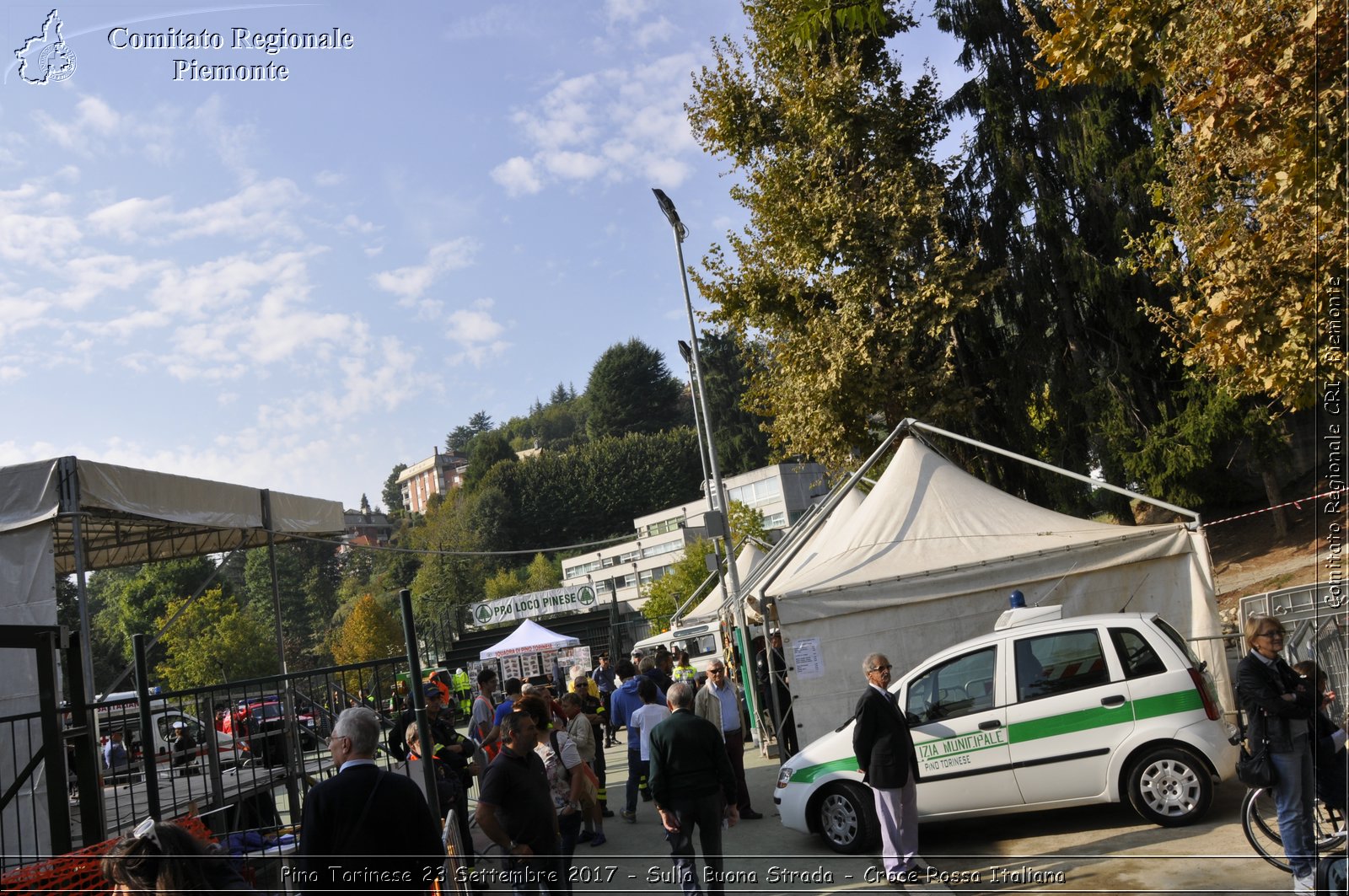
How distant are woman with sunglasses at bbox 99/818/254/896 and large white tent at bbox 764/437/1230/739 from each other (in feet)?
27.4

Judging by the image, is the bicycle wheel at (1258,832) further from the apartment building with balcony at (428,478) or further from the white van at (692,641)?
the apartment building with balcony at (428,478)

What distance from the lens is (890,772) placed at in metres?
7.45

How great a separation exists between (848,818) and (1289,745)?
3.69 m

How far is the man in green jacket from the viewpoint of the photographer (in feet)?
23.1

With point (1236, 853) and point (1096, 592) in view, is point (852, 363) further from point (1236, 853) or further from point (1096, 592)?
point (1236, 853)

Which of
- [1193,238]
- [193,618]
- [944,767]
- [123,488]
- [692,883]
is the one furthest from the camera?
[193,618]

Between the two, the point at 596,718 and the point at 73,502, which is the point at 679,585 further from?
the point at 73,502

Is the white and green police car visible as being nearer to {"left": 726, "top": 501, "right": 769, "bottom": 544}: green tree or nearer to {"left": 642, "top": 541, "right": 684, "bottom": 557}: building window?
{"left": 726, "top": 501, "right": 769, "bottom": 544}: green tree

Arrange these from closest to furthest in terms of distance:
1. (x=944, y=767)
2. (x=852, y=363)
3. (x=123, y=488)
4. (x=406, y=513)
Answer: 1. (x=944, y=767)
2. (x=123, y=488)
3. (x=852, y=363)
4. (x=406, y=513)

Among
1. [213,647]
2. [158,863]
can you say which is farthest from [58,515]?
[213,647]

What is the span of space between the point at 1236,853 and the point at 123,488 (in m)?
10.2

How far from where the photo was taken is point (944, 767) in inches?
338

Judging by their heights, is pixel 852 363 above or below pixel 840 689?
above

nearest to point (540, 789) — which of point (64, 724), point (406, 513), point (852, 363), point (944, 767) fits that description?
point (64, 724)
